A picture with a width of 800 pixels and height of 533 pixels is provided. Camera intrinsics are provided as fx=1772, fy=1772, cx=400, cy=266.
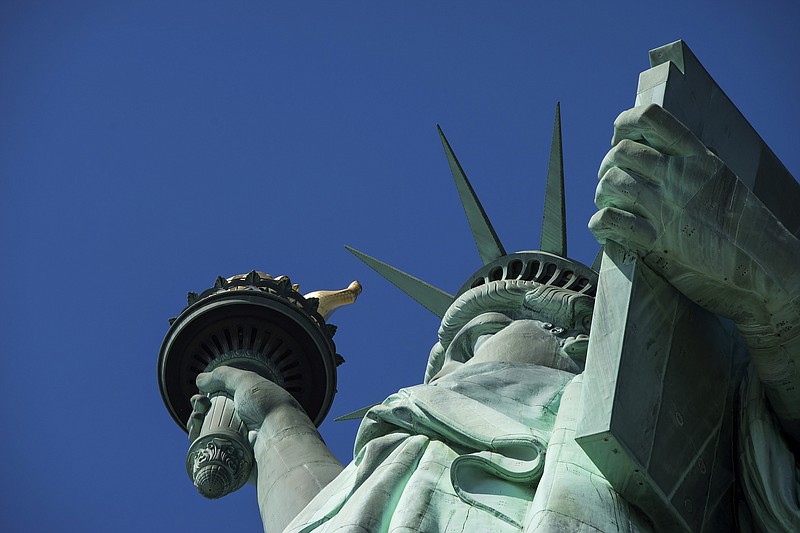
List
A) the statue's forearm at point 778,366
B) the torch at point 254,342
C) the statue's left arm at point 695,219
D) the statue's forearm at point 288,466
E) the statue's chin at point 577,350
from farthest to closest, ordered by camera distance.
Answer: the torch at point 254,342 < the statue's forearm at point 288,466 < the statue's chin at point 577,350 < the statue's forearm at point 778,366 < the statue's left arm at point 695,219

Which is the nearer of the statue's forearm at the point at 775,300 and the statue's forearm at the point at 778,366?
the statue's forearm at the point at 775,300

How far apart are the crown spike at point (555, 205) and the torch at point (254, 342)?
3999 mm

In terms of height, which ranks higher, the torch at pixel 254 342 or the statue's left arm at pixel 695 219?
the torch at pixel 254 342

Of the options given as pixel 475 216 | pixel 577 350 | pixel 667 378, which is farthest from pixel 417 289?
pixel 667 378

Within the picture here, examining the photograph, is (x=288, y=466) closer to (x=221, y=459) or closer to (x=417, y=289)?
(x=221, y=459)

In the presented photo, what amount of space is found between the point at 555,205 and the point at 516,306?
185 cm

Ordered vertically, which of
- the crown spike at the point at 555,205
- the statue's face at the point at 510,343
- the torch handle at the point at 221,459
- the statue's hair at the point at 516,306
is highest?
the crown spike at the point at 555,205

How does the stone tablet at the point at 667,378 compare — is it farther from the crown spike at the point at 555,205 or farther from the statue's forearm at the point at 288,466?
the statue's forearm at the point at 288,466

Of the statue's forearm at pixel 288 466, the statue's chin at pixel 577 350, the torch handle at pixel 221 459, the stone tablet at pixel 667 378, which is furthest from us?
the torch handle at pixel 221 459

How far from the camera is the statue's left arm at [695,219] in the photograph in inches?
406

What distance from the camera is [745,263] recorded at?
10344 mm

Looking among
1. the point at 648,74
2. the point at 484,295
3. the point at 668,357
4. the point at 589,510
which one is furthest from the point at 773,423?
the point at 484,295

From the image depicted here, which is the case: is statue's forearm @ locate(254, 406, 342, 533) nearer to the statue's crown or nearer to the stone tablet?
the statue's crown

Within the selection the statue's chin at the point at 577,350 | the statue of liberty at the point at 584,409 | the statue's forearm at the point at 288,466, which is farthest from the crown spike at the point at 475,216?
the statue of liberty at the point at 584,409
